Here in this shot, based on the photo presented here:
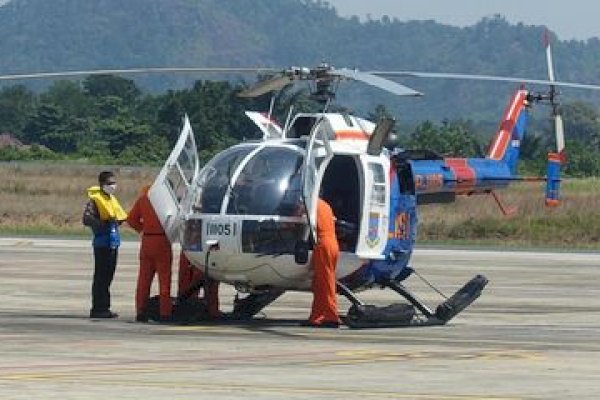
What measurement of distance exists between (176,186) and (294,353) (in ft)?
14.2

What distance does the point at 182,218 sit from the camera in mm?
18859

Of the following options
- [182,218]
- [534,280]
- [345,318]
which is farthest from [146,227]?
[534,280]

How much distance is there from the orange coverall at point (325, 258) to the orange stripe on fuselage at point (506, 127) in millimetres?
9073

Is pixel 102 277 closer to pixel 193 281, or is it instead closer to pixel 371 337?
pixel 193 281

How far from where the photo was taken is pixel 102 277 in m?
20.1

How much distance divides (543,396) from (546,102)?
16055mm

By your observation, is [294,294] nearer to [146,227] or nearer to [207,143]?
[146,227]

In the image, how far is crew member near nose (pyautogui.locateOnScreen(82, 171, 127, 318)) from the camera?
20.0m

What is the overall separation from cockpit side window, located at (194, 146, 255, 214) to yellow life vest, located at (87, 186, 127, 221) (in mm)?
1646

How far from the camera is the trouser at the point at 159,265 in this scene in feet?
62.6

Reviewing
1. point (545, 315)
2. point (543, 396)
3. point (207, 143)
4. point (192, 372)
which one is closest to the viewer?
point (543, 396)

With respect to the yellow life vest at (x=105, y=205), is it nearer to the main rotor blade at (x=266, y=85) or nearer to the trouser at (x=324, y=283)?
the main rotor blade at (x=266, y=85)

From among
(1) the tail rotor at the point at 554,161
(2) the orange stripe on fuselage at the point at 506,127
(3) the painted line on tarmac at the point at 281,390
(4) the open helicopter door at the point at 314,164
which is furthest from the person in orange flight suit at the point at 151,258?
(1) the tail rotor at the point at 554,161

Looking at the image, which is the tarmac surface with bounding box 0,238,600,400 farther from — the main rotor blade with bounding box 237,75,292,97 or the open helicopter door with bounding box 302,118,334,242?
the main rotor blade with bounding box 237,75,292,97
